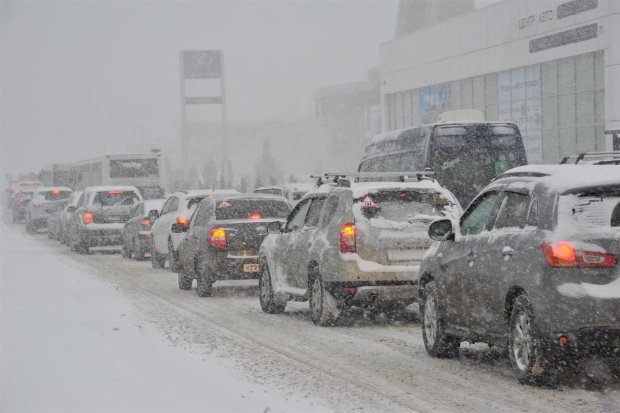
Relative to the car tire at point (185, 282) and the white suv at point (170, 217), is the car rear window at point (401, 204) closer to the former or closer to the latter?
the car tire at point (185, 282)

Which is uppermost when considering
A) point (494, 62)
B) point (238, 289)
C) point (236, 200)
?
point (494, 62)

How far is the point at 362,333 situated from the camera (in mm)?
12875

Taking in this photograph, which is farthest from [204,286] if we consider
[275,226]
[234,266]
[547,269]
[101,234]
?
[101,234]

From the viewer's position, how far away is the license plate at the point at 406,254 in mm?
→ 12977

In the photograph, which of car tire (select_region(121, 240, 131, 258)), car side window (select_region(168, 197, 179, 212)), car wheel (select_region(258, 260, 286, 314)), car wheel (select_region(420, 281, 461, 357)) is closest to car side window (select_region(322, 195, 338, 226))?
car wheel (select_region(258, 260, 286, 314))

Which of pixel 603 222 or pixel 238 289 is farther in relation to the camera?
pixel 238 289

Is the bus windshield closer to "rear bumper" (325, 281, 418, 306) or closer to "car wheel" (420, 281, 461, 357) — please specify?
"rear bumper" (325, 281, 418, 306)

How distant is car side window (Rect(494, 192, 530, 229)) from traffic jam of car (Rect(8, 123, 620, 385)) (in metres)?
0.02

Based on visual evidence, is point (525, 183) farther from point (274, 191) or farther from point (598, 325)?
point (274, 191)

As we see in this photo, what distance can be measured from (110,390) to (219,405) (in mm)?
1111

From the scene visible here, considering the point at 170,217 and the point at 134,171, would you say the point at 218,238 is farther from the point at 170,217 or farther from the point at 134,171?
the point at 134,171

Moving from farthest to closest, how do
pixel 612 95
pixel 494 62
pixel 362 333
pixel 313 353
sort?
pixel 494 62 → pixel 612 95 → pixel 362 333 → pixel 313 353

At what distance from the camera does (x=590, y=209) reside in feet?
28.0

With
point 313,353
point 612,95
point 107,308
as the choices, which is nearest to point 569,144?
point 612,95
